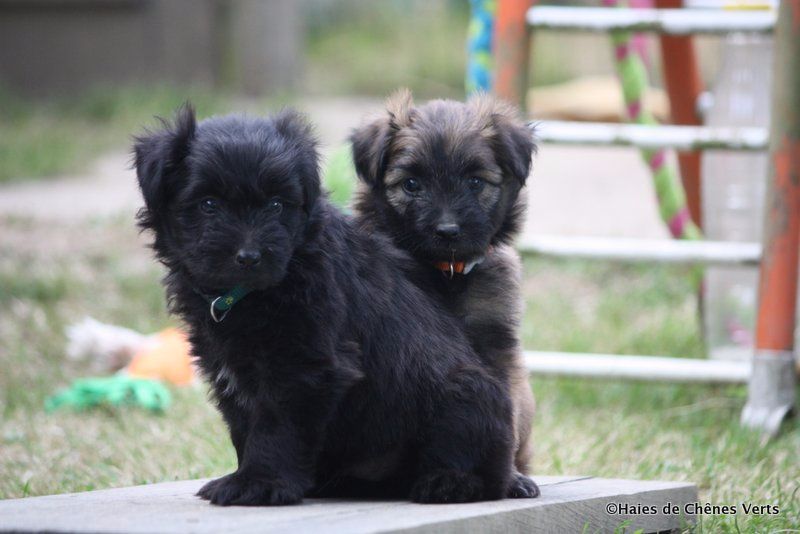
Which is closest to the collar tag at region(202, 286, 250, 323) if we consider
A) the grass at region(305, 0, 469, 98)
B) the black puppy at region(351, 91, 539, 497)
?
the black puppy at region(351, 91, 539, 497)

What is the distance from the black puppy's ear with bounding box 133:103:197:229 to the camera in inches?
109

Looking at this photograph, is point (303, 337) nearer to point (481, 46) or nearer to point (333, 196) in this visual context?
point (481, 46)

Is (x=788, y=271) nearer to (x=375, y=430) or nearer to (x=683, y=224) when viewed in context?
(x=683, y=224)

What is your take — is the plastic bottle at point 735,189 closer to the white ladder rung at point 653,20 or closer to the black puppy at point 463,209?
the white ladder rung at point 653,20

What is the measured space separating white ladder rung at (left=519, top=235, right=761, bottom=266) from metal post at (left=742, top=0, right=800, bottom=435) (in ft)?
0.53

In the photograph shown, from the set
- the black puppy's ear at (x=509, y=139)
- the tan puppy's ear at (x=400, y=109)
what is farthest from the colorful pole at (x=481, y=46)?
the black puppy's ear at (x=509, y=139)

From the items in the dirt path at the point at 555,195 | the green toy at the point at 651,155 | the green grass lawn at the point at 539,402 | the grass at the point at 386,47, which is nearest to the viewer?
the green grass lawn at the point at 539,402

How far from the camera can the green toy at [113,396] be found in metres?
5.57

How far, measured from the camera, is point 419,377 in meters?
2.96

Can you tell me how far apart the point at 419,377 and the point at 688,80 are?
12.1ft

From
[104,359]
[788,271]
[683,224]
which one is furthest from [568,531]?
[104,359]

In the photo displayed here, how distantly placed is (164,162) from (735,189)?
13.3 feet

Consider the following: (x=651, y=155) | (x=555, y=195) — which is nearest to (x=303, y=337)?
(x=651, y=155)

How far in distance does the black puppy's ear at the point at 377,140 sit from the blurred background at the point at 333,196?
21cm
